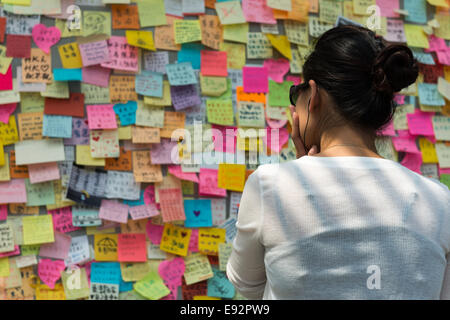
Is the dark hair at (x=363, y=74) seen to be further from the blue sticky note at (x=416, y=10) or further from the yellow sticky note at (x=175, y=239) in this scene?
the blue sticky note at (x=416, y=10)

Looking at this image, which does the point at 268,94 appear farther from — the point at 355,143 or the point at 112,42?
the point at 355,143

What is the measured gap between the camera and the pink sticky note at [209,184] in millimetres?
1526

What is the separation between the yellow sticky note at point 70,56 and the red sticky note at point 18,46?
96mm

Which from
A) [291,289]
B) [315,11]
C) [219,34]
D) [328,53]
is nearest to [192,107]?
[219,34]

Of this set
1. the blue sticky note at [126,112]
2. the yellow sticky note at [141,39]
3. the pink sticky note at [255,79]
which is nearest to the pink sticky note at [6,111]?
the blue sticky note at [126,112]

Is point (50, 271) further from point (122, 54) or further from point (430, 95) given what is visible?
point (430, 95)

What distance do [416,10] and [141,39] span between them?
1.03 metres

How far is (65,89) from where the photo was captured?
1.43 meters

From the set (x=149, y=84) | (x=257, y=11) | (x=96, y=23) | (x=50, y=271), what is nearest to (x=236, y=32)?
Result: (x=257, y=11)

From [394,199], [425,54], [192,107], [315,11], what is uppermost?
[315,11]

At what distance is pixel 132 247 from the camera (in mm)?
1492

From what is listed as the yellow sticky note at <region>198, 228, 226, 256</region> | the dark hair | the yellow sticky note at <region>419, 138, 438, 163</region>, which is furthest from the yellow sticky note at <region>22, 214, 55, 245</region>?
the yellow sticky note at <region>419, 138, 438, 163</region>

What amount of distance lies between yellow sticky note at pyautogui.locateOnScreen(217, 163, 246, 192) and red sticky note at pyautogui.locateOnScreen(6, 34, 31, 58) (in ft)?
2.35

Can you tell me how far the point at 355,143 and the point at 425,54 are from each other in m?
1.17
